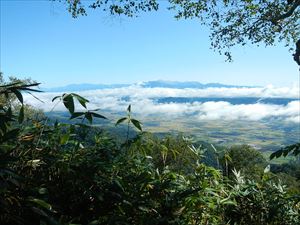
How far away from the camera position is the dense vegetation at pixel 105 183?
2.92 meters

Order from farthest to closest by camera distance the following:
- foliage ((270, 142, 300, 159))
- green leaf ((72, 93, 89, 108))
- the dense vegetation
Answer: foliage ((270, 142, 300, 159)), green leaf ((72, 93, 89, 108)), the dense vegetation

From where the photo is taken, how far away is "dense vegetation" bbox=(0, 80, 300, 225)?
2.92m

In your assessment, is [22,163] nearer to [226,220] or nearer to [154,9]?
[226,220]

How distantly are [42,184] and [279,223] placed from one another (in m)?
3.09

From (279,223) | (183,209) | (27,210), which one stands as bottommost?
(279,223)

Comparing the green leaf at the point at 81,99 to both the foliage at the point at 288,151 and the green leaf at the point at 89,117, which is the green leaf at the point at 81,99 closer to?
the green leaf at the point at 89,117

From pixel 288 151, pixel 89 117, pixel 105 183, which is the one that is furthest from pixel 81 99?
pixel 288 151

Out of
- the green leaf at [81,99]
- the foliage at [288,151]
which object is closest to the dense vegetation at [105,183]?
the green leaf at [81,99]

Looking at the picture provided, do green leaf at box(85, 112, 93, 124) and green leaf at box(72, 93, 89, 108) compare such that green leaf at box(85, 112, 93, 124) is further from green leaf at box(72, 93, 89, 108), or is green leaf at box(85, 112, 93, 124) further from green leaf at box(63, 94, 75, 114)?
green leaf at box(63, 94, 75, 114)

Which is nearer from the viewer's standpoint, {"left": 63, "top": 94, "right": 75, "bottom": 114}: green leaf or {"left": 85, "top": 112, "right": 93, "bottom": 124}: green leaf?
{"left": 63, "top": 94, "right": 75, "bottom": 114}: green leaf

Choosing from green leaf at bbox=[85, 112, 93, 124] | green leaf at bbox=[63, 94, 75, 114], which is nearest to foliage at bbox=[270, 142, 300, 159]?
green leaf at bbox=[85, 112, 93, 124]

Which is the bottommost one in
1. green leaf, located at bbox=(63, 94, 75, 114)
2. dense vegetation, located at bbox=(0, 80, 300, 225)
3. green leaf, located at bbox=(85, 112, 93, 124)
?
dense vegetation, located at bbox=(0, 80, 300, 225)

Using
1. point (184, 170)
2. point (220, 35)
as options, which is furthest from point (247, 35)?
point (184, 170)

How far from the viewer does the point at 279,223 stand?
461 centimetres
